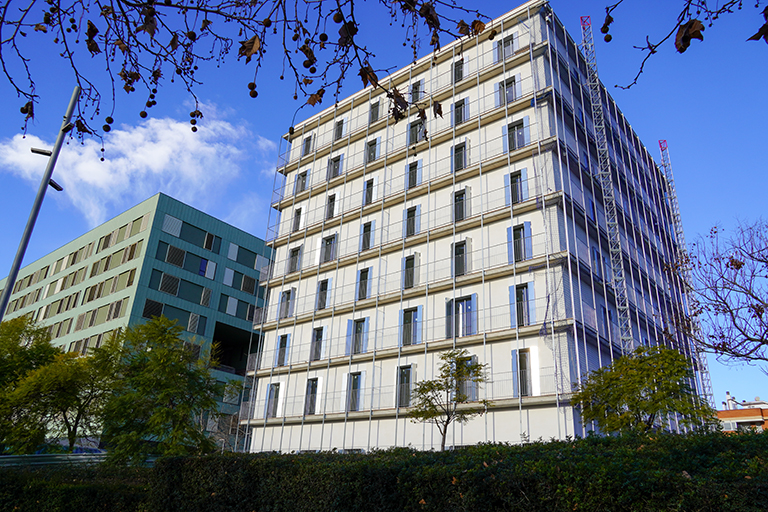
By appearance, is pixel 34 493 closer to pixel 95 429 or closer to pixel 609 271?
pixel 95 429

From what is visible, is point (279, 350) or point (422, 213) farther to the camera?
point (279, 350)

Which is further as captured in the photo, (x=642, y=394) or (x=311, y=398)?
(x=311, y=398)

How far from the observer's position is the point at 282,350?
109ft

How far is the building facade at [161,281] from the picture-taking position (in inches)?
1731

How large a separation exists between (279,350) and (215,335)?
62.0ft

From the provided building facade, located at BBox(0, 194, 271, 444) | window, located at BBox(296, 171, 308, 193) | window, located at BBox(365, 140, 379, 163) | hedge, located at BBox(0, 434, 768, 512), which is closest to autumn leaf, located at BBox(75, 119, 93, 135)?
hedge, located at BBox(0, 434, 768, 512)

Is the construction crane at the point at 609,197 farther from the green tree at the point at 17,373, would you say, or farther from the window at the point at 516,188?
the green tree at the point at 17,373

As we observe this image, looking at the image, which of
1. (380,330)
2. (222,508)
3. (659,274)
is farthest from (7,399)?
(659,274)

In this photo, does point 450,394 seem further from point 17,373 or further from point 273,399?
point 17,373

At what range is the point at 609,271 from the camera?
29.3 m

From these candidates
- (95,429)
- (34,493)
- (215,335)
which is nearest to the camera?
(34,493)

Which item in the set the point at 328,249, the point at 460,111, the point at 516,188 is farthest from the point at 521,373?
the point at 460,111

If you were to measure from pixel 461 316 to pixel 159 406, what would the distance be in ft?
45.5

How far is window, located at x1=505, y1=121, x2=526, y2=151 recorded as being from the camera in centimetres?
2827
